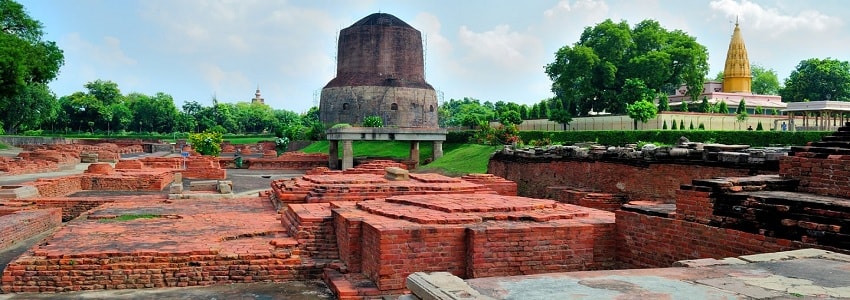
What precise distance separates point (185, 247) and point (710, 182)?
14.9 ft

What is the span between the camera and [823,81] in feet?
137

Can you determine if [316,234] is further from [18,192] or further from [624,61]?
[624,61]

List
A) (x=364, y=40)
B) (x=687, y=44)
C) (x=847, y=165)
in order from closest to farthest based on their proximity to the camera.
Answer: (x=847, y=165), (x=687, y=44), (x=364, y=40)

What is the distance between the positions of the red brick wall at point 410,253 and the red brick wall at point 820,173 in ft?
9.45

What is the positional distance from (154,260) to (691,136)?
15464 mm

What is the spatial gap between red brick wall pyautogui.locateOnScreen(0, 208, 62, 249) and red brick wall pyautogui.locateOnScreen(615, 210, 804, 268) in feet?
23.2

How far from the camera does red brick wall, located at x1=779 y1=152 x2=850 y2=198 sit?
17.9ft

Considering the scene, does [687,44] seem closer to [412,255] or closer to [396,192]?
[396,192]

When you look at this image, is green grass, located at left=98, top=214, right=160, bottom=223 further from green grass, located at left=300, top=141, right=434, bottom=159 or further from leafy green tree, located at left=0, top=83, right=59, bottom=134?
leafy green tree, located at left=0, top=83, right=59, bottom=134

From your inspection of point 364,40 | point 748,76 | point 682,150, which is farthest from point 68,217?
point 748,76

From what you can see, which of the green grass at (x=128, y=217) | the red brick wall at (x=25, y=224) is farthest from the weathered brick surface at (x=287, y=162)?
the green grass at (x=128, y=217)

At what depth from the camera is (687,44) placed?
30.5m

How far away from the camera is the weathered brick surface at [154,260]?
578 cm

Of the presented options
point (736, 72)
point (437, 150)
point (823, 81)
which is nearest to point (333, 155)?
point (437, 150)
